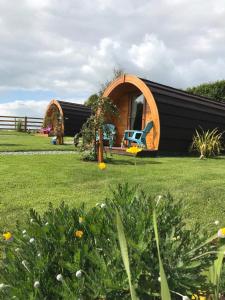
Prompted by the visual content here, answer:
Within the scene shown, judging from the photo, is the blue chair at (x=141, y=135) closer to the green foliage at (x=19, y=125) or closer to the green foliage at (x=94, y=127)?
the green foliage at (x=94, y=127)

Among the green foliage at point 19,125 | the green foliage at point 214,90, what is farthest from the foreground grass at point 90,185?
the green foliage at point 19,125

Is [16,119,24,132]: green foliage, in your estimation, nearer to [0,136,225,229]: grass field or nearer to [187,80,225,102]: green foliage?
[187,80,225,102]: green foliage

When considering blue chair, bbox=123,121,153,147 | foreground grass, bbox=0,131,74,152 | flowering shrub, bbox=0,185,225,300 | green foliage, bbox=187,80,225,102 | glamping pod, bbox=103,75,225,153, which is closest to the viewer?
flowering shrub, bbox=0,185,225,300

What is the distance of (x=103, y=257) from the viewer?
1785 mm

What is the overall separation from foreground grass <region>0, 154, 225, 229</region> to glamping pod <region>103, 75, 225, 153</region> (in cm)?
357

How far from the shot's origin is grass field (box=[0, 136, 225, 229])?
14.6 ft

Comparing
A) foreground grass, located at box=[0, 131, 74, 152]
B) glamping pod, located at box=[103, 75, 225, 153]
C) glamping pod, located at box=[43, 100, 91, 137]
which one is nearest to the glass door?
glamping pod, located at box=[103, 75, 225, 153]

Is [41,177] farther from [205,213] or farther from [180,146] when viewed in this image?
[180,146]

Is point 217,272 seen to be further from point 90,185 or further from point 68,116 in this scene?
point 68,116

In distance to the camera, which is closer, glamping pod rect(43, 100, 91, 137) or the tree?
the tree

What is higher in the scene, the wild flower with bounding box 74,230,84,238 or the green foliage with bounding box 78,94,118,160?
the green foliage with bounding box 78,94,118,160

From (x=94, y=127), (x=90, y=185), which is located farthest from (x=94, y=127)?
(x=90, y=185)

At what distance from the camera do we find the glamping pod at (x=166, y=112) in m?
11.7

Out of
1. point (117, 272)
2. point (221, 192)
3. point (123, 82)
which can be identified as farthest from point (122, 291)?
point (123, 82)
